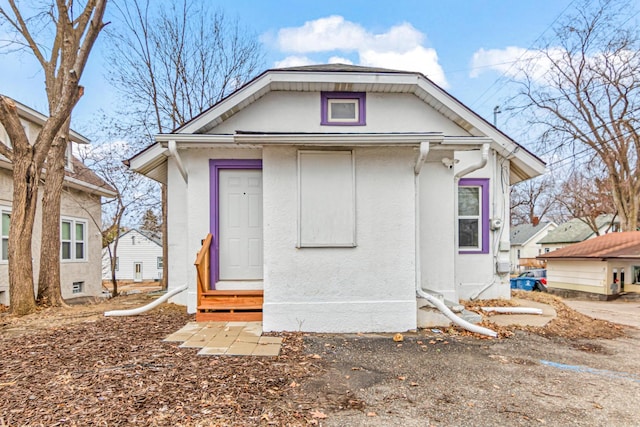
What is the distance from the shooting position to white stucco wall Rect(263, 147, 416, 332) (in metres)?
5.14

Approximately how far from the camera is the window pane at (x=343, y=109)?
6.93 m

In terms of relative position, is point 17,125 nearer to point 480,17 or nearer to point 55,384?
point 55,384

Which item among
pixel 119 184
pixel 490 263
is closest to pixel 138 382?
pixel 490 263

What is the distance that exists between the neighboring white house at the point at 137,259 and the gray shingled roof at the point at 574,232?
3761 cm

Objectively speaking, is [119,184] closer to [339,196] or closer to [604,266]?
[339,196]

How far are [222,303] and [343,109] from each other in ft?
13.8

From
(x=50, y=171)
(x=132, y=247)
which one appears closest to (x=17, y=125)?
(x=50, y=171)

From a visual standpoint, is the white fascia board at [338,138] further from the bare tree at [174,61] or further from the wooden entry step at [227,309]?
the bare tree at [174,61]

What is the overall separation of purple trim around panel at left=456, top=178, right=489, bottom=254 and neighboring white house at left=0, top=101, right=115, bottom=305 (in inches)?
444

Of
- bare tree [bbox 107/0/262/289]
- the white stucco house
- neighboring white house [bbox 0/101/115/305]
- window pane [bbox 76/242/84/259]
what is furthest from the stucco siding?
window pane [bbox 76/242/84/259]

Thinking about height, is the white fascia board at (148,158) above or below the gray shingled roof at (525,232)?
above

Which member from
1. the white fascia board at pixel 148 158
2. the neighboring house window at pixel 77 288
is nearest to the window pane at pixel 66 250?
the neighboring house window at pixel 77 288

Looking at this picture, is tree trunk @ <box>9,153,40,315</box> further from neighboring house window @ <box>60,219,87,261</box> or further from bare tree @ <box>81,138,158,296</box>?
bare tree @ <box>81,138,158,296</box>

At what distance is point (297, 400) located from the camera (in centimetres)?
305
